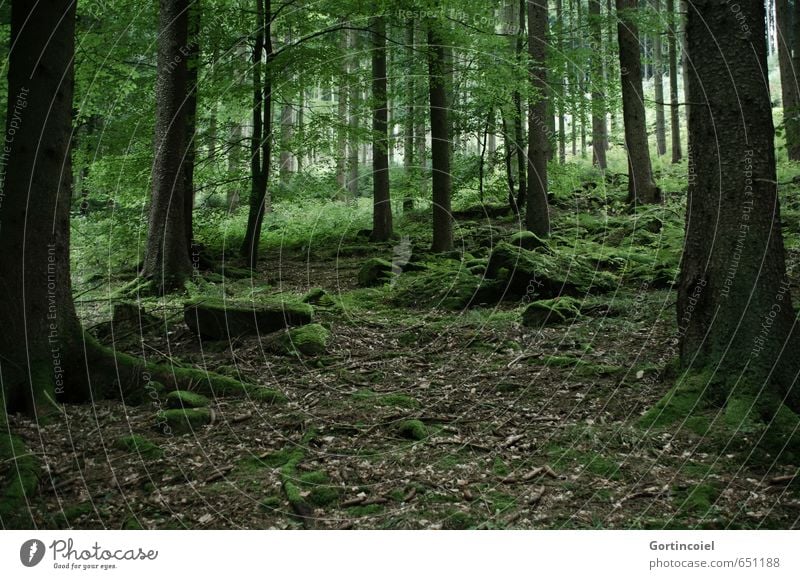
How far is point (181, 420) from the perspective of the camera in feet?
20.0

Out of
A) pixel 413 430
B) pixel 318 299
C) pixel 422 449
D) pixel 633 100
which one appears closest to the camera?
pixel 422 449

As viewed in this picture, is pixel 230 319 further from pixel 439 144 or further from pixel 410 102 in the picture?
pixel 410 102

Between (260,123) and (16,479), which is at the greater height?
(260,123)

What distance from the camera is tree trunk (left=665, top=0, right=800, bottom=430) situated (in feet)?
17.7

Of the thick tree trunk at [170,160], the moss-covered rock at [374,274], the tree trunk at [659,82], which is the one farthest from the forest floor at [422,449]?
the tree trunk at [659,82]

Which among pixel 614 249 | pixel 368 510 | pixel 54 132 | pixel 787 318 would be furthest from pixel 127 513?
pixel 614 249

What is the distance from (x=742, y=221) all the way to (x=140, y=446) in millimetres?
5586

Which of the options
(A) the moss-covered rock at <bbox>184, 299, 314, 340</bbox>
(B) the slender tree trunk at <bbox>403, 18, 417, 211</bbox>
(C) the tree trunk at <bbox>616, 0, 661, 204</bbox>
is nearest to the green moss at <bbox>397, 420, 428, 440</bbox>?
(A) the moss-covered rock at <bbox>184, 299, 314, 340</bbox>

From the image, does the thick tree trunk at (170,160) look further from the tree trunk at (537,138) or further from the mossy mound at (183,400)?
the tree trunk at (537,138)

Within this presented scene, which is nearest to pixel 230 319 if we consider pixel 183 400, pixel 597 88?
pixel 183 400

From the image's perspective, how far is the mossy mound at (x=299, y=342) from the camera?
8273mm

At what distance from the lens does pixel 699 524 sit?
437 centimetres

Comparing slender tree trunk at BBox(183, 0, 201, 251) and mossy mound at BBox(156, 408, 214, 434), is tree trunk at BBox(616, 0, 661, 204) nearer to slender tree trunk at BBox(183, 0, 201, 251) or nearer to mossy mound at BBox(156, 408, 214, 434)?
slender tree trunk at BBox(183, 0, 201, 251)

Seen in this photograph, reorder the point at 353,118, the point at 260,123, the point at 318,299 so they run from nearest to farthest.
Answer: the point at 318,299 → the point at 260,123 → the point at 353,118
